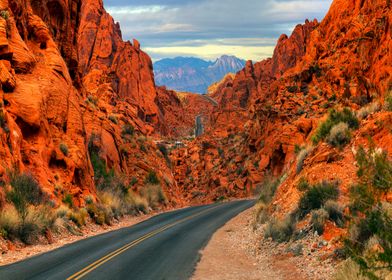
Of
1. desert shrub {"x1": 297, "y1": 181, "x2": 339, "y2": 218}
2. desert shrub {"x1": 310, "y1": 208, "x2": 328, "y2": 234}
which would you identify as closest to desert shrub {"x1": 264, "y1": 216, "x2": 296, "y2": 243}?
desert shrub {"x1": 297, "y1": 181, "x2": 339, "y2": 218}

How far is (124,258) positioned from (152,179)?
26.5 metres

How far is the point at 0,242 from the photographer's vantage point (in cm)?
1477

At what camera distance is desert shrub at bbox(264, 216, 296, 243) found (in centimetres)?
1411

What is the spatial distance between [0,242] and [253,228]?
33.5 feet

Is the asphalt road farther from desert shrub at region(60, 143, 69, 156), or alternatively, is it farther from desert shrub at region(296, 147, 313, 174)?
desert shrub at region(60, 143, 69, 156)

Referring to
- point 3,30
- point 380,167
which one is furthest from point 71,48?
point 380,167

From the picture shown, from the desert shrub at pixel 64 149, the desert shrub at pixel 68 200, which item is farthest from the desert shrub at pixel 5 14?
the desert shrub at pixel 68 200

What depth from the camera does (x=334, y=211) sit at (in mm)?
12383

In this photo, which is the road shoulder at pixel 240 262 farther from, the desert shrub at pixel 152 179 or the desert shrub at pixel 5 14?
the desert shrub at pixel 152 179

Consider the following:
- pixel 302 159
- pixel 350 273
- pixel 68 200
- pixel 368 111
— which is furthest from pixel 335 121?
pixel 68 200

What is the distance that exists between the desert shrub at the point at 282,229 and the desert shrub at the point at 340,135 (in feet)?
11.0

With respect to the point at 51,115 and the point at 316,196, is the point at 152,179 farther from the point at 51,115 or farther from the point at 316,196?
the point at 316,196

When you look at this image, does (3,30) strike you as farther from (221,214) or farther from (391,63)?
(391,63)

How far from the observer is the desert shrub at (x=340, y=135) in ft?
51.1
